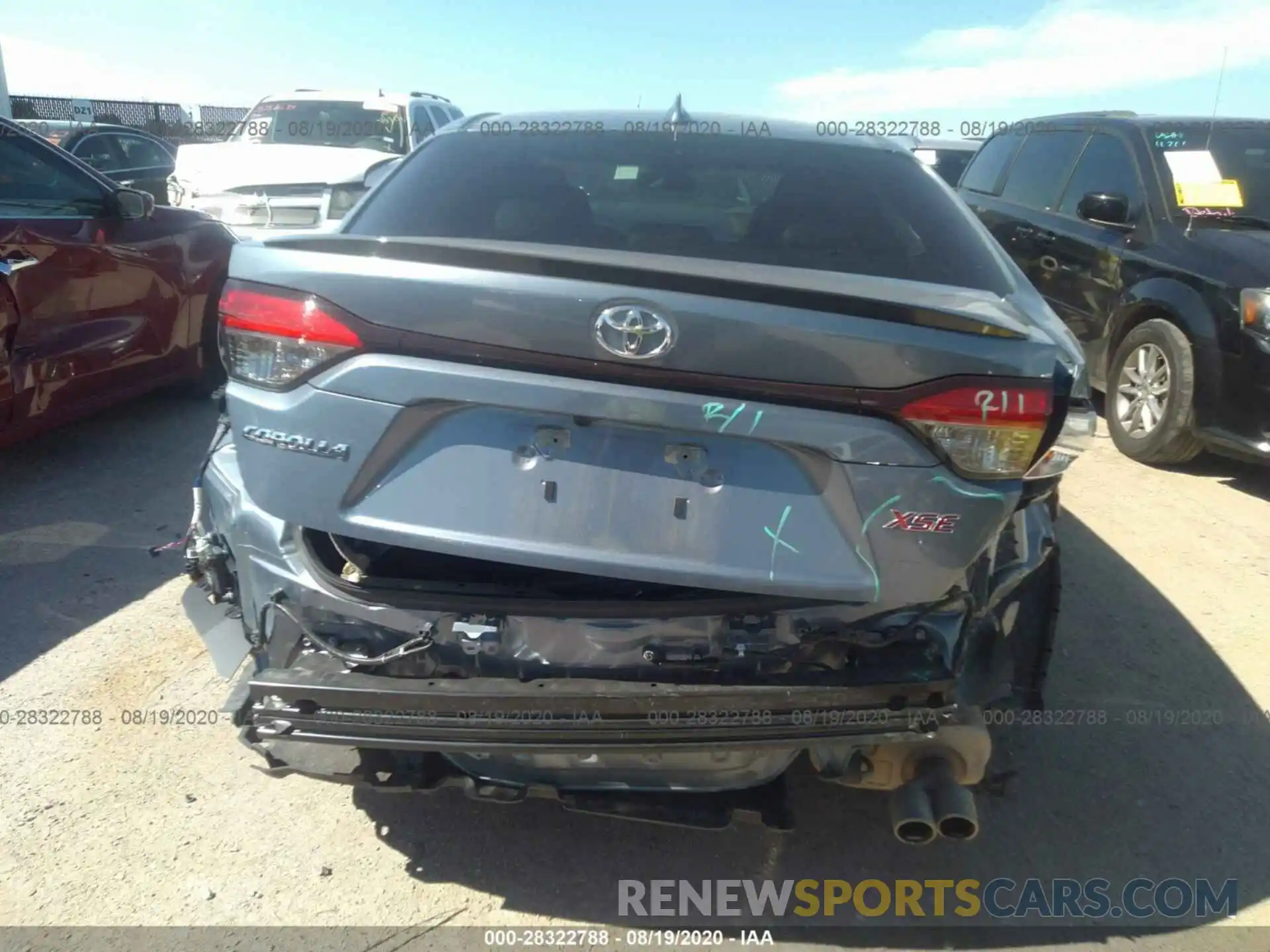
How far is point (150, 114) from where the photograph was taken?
28.6 m

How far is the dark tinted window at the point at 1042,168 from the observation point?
679 centimetres

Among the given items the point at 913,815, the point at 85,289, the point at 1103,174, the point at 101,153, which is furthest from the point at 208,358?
the point at 101,153

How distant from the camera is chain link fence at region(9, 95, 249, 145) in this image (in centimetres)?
2588

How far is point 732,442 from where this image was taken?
1.95 meters

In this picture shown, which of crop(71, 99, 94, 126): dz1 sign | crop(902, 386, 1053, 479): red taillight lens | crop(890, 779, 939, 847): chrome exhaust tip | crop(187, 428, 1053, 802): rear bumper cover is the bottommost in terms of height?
crop(890, 779, 939, 847): chrome exhaust tip

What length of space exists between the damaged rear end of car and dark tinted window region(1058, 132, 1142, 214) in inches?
181

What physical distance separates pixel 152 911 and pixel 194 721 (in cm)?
79

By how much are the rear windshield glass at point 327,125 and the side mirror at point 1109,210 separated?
6.58 meters

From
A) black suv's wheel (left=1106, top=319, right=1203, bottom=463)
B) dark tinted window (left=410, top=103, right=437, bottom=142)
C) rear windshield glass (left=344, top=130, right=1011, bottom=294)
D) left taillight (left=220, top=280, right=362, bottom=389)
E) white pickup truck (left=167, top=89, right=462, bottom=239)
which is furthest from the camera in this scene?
dark tinted window (left=410, top=103, right=437, bottom=142)

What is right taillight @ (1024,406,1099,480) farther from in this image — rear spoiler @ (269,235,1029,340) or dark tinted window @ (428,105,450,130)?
dark tinted window @ (428,105,450,130)

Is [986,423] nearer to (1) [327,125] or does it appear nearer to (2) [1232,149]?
(2) [1232,149]

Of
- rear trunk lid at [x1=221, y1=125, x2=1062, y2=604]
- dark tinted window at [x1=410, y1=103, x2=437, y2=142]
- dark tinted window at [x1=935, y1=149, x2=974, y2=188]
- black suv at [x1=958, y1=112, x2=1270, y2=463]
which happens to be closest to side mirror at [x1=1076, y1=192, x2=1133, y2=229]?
black suv at [x1=958, y1=112, x2=1270, y2=463]

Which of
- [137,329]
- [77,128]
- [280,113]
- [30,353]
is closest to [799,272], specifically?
[30,353]

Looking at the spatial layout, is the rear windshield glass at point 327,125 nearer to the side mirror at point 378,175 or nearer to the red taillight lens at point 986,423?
the side mirror at point 378,175
